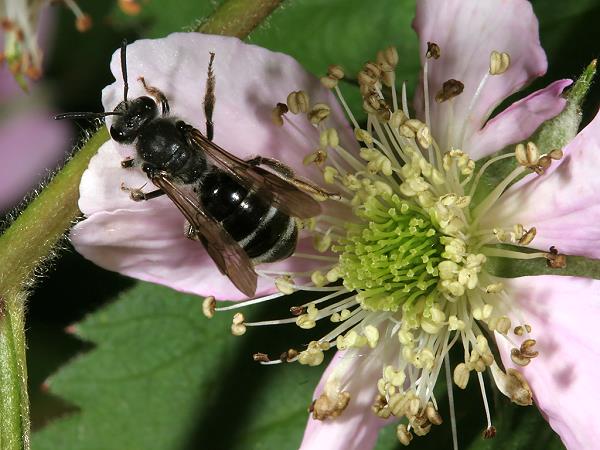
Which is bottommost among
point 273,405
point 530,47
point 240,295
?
point 273,405

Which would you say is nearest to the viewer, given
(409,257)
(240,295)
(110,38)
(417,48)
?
(409,257)

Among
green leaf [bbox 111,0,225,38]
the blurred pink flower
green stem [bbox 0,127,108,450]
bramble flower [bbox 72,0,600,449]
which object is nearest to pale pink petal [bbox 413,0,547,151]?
bramble flower [bbox 72,0,600,449]

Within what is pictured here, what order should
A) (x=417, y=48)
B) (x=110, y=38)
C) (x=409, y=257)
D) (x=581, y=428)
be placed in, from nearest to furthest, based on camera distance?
1. (x=581, y=428)
2. (x=409, y=257)
3. (x=417, y=48)
4. (x=110, y=38)

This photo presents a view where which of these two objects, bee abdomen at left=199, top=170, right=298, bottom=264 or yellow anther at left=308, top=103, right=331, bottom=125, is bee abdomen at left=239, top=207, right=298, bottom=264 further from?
yellow anther at left=308, top=103, right=331, bottom=125

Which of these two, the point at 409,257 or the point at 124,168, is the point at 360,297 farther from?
the point at 124,168

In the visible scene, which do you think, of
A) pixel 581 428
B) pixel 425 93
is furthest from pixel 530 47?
pixel 581 428

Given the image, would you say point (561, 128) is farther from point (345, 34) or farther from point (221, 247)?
point (345, 34)
